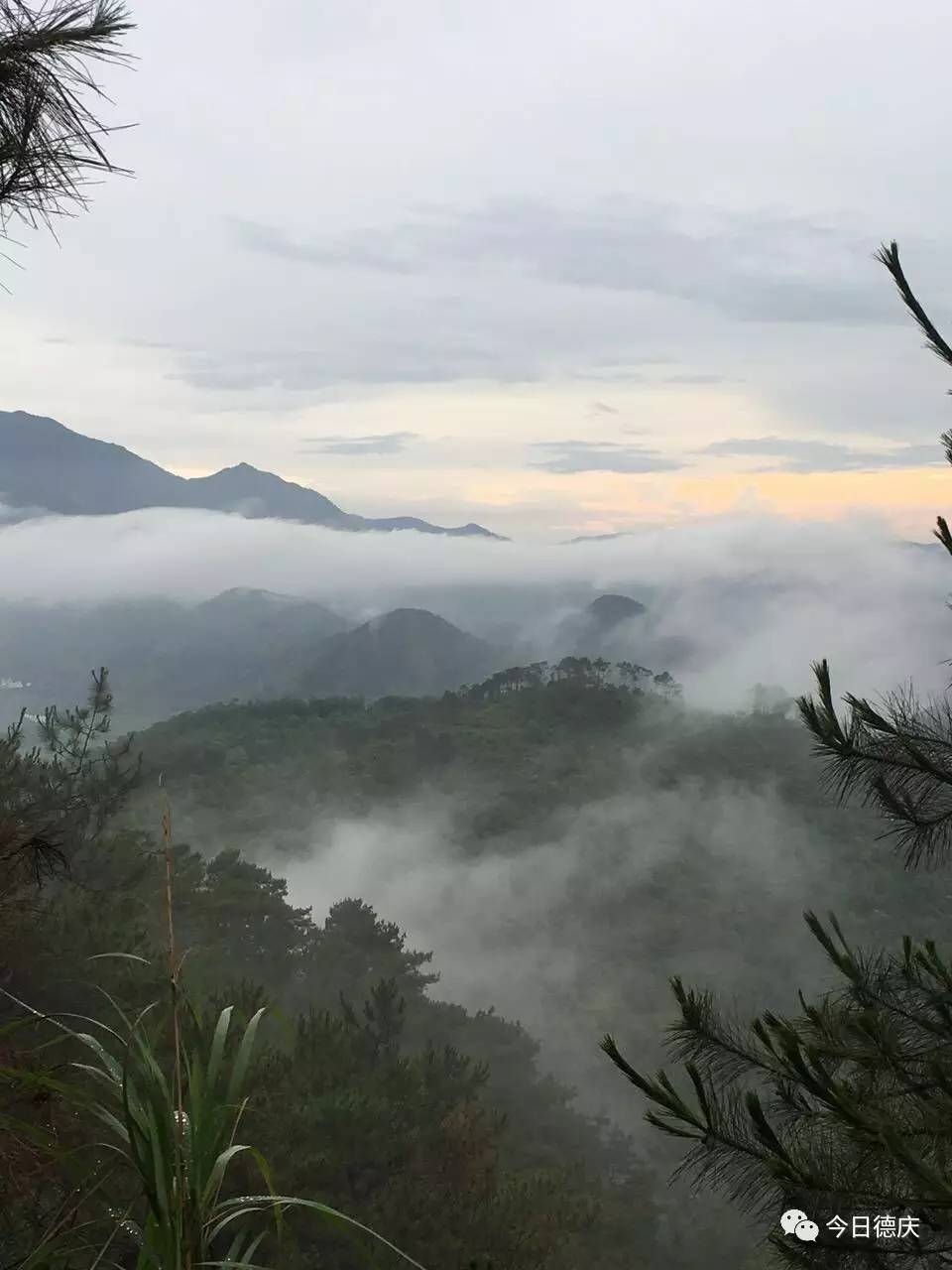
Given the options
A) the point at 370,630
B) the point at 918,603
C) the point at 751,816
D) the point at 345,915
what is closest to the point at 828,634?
the point at 918,603

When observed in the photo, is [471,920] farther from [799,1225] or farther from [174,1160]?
[174,1160]

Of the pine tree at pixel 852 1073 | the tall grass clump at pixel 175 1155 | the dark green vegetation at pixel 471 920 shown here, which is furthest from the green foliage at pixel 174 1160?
the pine tree at pixel 852 1073

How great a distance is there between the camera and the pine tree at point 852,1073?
2637 millimetres

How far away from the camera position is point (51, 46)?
2.43 metres

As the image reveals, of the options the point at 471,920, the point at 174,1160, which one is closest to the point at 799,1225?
the point at 174,1160

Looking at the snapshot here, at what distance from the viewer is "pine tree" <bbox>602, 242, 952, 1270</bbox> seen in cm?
264

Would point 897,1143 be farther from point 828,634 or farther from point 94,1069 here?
point 828,634

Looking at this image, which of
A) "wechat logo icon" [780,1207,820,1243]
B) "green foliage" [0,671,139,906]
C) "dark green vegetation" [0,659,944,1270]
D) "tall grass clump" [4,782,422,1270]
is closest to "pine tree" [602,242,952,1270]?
"wechat logo icon" [780,1207,820,1243]

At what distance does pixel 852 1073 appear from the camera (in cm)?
294

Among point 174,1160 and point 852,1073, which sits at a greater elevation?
point 174,1160

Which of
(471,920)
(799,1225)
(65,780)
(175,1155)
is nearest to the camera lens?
(175,1155)

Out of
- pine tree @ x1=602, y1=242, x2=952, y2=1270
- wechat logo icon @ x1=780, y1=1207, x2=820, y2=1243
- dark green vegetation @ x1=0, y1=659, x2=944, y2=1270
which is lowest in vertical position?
dark green vegetation @ x1=0, y1=659, x2=944, y2=1270

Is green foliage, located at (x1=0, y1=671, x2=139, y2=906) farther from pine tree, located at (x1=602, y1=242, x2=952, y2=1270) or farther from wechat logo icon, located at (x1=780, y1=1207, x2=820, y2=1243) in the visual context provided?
wechat logo icon, located at (x1=780, y1=1207, x2=820, y2=1243)

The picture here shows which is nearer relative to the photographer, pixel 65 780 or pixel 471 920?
pixel 65 780
